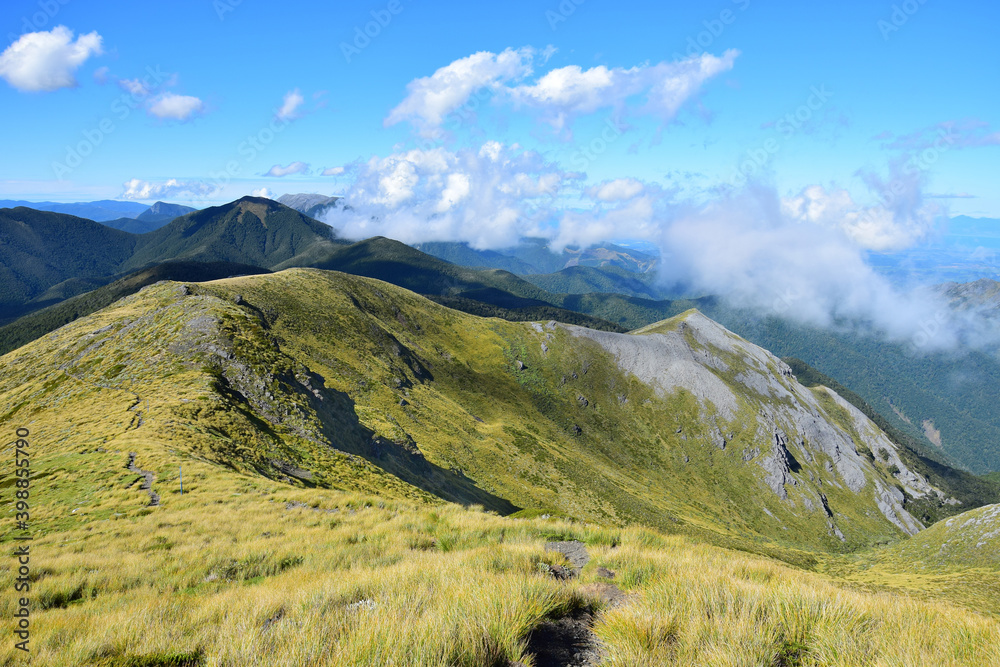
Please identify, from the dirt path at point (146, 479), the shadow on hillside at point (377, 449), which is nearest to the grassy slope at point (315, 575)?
the dirt path at point (146, 479)

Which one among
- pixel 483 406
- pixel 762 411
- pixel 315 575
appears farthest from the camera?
pixel 762 411

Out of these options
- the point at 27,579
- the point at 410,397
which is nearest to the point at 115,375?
the point at 27,579

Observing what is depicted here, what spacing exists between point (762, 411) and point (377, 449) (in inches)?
5281

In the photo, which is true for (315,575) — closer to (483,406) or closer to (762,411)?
(483,406)

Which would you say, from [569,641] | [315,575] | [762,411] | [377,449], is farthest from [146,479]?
[762,411]

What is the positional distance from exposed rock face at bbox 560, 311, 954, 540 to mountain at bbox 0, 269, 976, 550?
65 centimetres

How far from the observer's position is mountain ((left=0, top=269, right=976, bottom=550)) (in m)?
27.9

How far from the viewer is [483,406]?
96000 mm

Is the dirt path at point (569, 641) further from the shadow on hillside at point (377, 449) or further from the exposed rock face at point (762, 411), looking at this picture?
the exposed rock face at point (762, 411)

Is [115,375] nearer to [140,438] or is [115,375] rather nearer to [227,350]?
[227,350]

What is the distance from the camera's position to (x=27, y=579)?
852cm

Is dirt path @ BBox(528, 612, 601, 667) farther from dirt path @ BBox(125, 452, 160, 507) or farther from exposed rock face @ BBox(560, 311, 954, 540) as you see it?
exposed rock face @ BBox(560, 311, 954, 540)

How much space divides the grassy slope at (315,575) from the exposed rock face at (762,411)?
12101cm

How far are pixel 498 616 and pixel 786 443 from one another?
155 m
